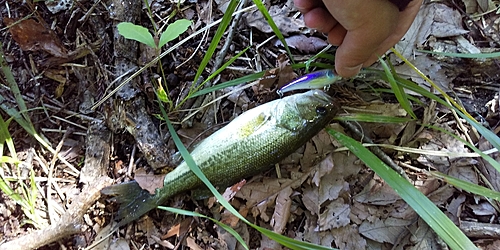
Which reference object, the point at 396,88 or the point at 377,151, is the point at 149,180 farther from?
the point at 396,88

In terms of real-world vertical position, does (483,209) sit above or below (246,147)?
below

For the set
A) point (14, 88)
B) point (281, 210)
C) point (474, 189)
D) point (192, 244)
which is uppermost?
point (14, 88)

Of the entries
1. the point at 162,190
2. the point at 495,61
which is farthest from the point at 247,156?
the point at 495,61

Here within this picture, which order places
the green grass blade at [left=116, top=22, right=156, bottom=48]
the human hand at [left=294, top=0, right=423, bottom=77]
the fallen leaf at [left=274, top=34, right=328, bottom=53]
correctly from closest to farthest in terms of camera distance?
the human hand at [left=294, top=0, right=423, bottom=77], the green grass blade at [left=116, top=22, right=156, bottom=48], the fallen leaf at [left=274, top=34, right=328, bottom=53]

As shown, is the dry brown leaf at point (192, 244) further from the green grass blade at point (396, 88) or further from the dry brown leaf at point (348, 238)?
the green grass blade at point (396, 88)

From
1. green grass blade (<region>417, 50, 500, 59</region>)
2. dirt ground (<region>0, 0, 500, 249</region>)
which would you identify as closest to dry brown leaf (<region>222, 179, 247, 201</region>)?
dirt ground (<region>0, 0, 500, 249</region>)

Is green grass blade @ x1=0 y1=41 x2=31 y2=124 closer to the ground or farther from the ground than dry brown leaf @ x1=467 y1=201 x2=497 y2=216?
farther from the ground

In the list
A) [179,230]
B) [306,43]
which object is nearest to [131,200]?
[179,230]

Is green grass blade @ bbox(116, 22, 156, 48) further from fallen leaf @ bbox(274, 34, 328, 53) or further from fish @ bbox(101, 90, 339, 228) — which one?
fallen leaf @ bbox(274, 34, 328, 53)
